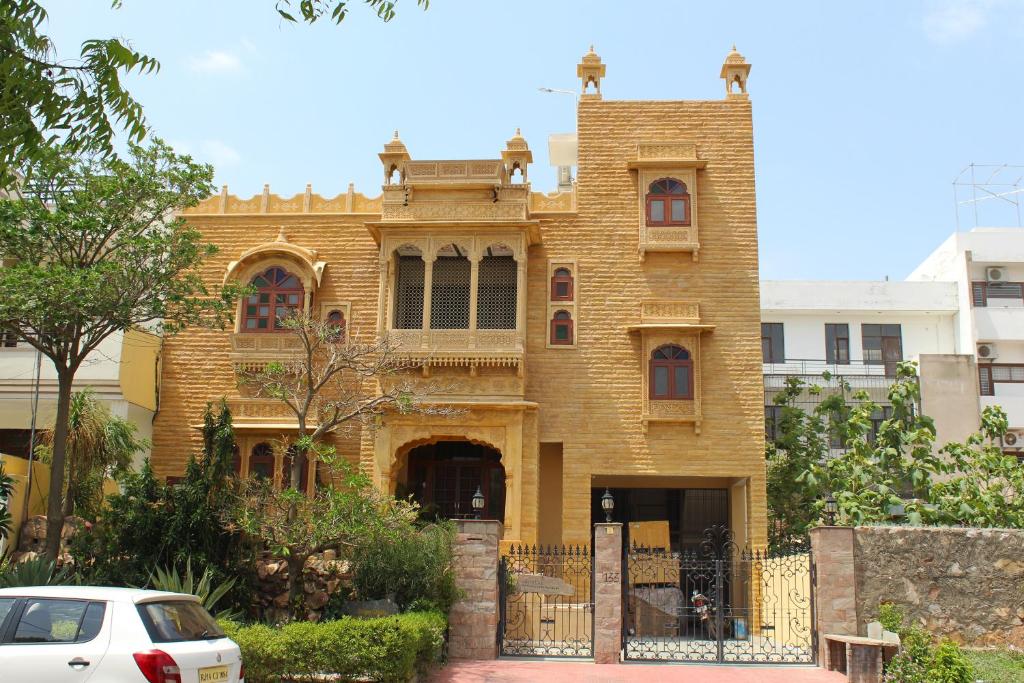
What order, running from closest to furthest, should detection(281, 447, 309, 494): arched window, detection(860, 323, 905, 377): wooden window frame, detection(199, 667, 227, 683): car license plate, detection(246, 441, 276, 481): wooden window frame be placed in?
detection(199, 667, 227, 683): car license plate
detection(281, 447, 309, 494): arched window
detection(246, 441, 276, 481): wooden window frame
detection(860, 323, 905, 377): wooden window frame

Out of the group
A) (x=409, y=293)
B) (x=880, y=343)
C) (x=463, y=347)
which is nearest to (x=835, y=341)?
(x=880, y=343)

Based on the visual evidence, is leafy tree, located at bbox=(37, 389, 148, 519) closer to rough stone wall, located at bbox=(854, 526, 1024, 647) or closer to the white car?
the white car

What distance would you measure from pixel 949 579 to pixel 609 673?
5559 millimetres

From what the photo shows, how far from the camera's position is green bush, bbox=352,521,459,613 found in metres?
15.1

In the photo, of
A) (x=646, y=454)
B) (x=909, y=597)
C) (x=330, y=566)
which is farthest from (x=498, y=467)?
(x=909, y=597)

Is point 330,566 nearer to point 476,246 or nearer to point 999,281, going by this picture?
point 476,246

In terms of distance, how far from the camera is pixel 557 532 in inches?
925

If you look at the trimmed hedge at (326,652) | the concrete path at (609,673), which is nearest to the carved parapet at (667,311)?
the concrete path at (609,673)

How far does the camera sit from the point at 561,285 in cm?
2356

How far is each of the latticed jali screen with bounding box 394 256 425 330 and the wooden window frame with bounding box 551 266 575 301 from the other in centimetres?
319

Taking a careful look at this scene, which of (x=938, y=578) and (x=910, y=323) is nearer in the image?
(x=938, y=578)

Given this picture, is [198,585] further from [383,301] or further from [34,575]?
[383,301]

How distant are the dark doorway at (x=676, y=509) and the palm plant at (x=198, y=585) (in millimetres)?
12572

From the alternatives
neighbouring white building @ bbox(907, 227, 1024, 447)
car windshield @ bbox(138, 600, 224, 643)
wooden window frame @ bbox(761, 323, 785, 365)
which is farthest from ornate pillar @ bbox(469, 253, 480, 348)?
neighbouring white building @ bbox(907, 227, 1024, 447)
